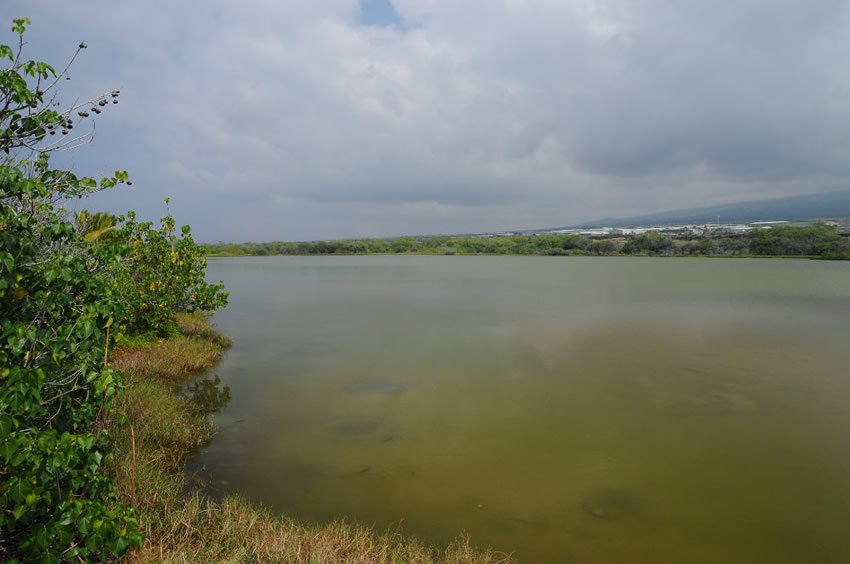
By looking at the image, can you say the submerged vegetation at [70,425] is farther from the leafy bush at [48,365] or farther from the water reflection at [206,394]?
the water reflection at [206,394]

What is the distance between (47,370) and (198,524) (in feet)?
6.31

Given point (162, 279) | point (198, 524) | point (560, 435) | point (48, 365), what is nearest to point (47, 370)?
point (48, 365)

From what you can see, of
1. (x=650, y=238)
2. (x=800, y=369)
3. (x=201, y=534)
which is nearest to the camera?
(x=201, y=534)

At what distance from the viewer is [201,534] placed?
3.82 m

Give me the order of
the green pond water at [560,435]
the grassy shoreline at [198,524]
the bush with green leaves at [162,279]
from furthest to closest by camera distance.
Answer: the bush with green leaves at [162,279] → the green pond water at [560,435] → the grassy shoreline at [198,524]

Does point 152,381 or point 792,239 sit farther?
point 792,239

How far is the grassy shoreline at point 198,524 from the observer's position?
3.55 m

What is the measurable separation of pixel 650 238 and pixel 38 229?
70.3 meters

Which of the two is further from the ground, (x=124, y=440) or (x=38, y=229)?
(x=38, y=229)

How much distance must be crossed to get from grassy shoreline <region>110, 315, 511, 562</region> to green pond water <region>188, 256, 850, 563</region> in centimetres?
32

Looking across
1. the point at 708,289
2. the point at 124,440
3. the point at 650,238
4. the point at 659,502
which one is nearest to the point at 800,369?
the point at 659,502

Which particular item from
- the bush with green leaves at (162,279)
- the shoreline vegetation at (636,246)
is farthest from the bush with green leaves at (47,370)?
the shoreline vegetation at (636,246)

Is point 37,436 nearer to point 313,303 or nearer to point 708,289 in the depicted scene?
Answer: point 313,303

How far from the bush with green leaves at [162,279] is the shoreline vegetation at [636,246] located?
44.7 ft
